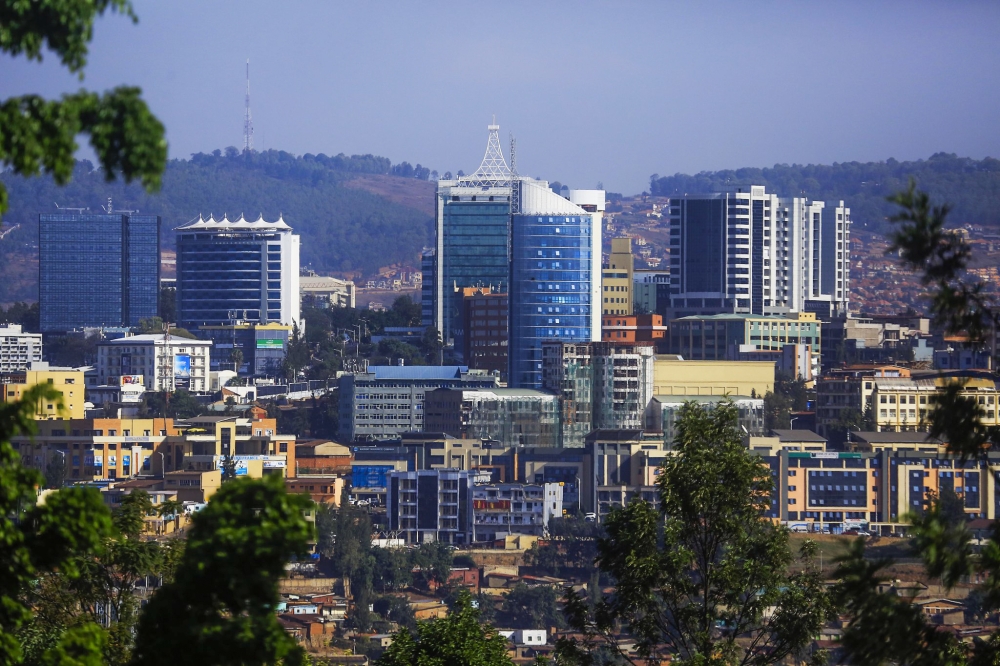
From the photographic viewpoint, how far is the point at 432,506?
132 ft

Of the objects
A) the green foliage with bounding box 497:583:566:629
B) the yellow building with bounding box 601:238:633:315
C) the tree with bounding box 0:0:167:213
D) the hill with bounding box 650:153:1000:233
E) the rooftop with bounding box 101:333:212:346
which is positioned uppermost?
the hill with bounding box 650:153:1000:233

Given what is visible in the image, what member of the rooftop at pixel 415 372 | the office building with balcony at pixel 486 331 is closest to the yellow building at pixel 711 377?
the rooftop at pixel 415 372

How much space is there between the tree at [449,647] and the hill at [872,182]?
40.0 m

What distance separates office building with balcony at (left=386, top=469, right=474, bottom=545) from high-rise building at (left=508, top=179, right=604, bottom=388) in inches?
484

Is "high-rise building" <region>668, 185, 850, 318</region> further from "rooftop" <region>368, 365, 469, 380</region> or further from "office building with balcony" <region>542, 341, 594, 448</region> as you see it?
"office building with balcony" <region>542, 341, 594, 448</region>

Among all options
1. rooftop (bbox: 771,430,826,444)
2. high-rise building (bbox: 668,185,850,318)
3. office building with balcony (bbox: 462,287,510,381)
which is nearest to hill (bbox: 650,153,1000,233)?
high-rise building (bbox: 668,185,850,318)

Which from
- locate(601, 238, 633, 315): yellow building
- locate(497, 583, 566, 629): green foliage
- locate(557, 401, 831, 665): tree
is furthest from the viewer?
locate(601, 238, 633, 315): yellow building

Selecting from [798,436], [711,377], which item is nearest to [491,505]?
[798,436]

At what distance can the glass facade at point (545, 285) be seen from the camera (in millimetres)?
52562

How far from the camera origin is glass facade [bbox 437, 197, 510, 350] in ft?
221

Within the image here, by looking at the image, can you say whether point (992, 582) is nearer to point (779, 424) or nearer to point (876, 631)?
point (876, 631)

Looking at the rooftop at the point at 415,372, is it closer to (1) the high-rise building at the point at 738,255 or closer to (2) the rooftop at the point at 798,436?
(2) the rooftop at the point at 798,436

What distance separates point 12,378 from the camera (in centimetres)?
5119

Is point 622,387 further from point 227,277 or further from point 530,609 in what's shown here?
point 227,277
